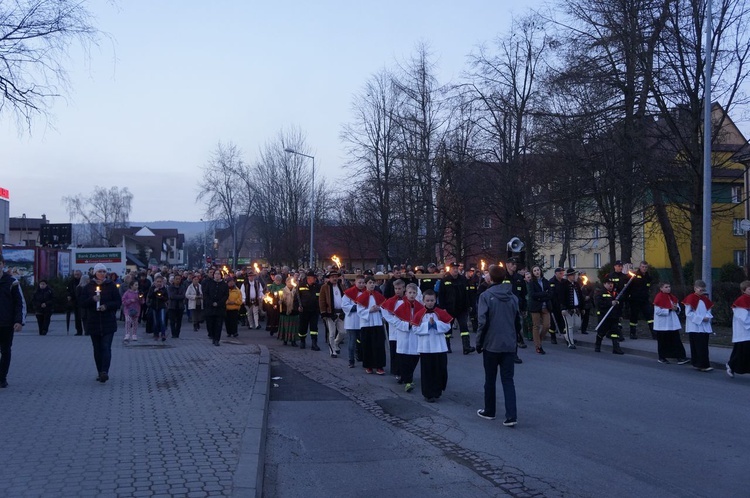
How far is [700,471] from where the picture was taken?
23.1ft

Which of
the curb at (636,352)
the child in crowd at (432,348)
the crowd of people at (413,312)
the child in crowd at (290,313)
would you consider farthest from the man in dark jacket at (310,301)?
the child in crowd at (432,348)

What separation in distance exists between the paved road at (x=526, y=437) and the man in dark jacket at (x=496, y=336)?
46 cm

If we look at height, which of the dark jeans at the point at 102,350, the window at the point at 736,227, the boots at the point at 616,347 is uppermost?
the window at the point at 736,227

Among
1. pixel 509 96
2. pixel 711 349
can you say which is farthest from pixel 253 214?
pixel 711 349

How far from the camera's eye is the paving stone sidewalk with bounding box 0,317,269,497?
6.29 m

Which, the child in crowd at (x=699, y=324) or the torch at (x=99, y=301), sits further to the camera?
the child in crowd at (x=699, y=324)

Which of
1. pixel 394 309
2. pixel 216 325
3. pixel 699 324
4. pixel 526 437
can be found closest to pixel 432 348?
pixel 394 309

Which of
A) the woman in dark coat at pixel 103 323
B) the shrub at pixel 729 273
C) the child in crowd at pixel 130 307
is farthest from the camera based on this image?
the shrub at pixel 729 273

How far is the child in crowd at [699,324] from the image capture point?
13.8m

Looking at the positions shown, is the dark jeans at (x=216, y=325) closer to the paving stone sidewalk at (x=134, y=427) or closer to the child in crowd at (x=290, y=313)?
the child in crowd at (x=290, y=313)

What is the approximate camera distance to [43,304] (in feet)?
73.8

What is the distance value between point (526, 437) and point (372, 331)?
17.9ft

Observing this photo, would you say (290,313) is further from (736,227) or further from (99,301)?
(736,227)

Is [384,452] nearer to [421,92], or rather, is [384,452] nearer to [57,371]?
[57,371]
